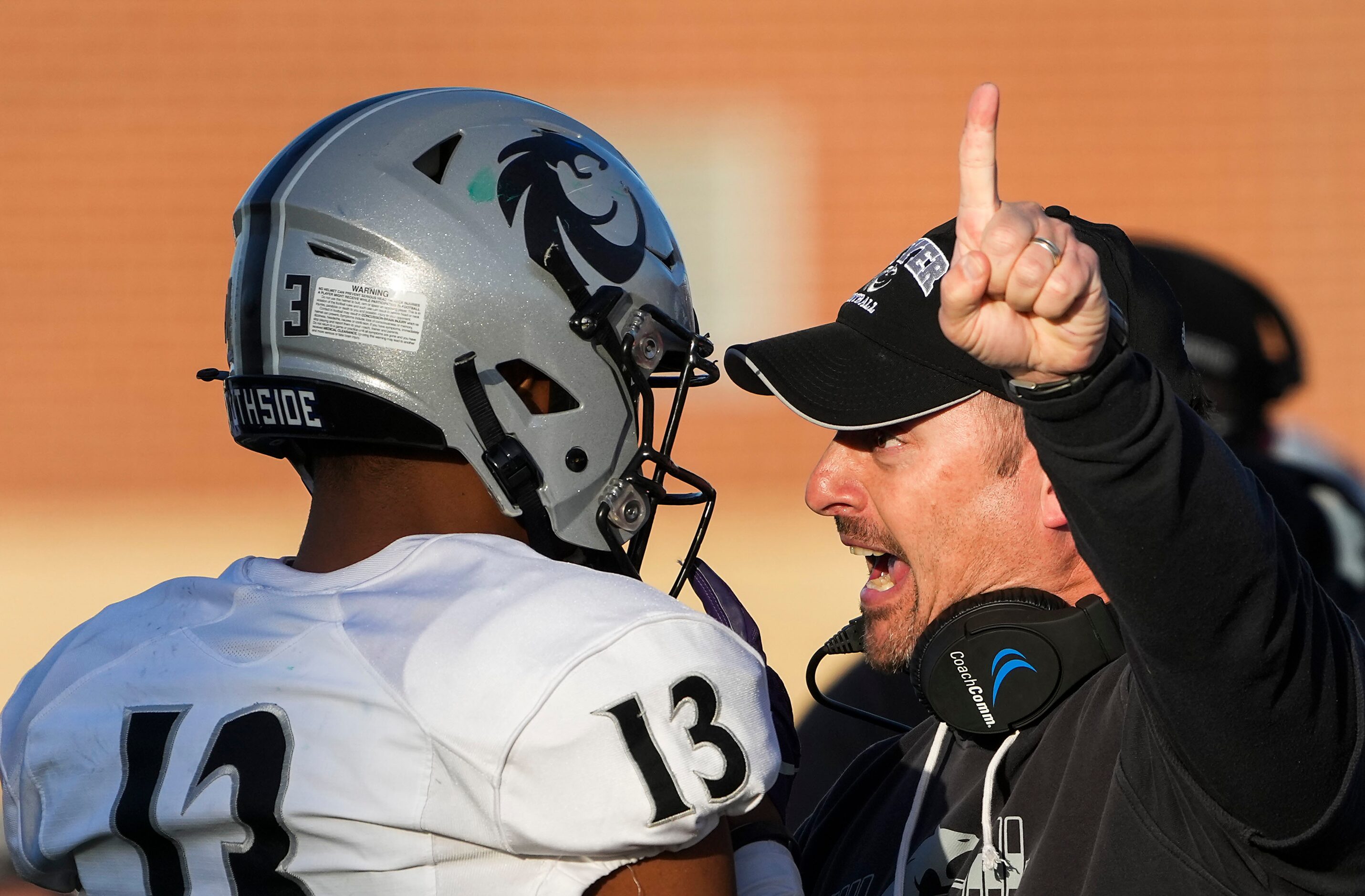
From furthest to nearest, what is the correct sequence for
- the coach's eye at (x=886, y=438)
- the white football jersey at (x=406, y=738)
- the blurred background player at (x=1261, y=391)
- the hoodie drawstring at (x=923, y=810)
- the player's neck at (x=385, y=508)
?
the blurred background player at (x=1261, y=391)
the coach's eye at (x=886, y=438)
the hoodie drawstring at (x=923, y=810)
the player's neck at (x=385, y=508)
the white football jersey at (x=406, y=738)

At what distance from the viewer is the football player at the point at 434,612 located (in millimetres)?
1741

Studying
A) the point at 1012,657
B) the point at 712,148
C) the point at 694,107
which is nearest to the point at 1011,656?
the point at 1012,657

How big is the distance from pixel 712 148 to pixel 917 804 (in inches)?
318

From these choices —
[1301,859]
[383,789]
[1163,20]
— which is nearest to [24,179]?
[1163,20]

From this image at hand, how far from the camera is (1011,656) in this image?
7.60 ft

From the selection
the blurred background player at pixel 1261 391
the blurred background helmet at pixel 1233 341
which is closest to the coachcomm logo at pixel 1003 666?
the blurred background player at pixel 1261 391

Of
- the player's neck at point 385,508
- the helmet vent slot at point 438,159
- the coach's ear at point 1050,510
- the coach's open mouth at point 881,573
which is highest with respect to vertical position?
the helmet vent slot at point 438,159

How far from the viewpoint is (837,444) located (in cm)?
287

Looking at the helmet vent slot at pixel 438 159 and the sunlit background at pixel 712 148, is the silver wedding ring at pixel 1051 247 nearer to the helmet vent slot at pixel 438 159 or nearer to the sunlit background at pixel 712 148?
the helmet vent slot at pixel 438 159

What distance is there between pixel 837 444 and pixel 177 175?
847cm

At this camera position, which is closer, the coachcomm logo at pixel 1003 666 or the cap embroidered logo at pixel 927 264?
the coachcomm logo at pixel 1003 666

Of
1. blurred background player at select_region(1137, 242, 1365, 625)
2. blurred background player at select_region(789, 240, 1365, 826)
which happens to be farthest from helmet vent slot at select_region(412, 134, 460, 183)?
blurred background player at select_region(1137, 242, 1365, 625)

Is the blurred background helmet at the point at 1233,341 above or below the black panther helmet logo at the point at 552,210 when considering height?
below

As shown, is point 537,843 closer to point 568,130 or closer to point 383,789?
point 383,789
